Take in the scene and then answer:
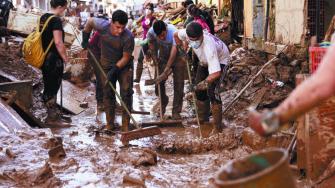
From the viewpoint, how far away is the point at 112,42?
771cm

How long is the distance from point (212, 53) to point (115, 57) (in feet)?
5.41

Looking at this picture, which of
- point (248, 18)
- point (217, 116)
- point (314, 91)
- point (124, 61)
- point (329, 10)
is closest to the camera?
point (314, 91)

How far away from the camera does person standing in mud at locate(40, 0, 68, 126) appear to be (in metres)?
8.06

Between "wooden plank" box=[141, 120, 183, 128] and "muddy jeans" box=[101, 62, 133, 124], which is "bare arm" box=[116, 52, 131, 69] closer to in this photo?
"muddy jeans" box=[101, 62, 133, 124]

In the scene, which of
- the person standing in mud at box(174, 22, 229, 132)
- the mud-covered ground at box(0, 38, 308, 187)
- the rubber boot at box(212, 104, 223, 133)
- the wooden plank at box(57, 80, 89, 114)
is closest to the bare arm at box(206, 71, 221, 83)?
the person standing in mud at box(174, 22, 229, 132)

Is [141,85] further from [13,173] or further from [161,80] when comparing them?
[13,173]

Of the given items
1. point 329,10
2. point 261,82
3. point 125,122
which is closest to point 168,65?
point 125,122

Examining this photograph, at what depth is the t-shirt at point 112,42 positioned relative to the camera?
762cm

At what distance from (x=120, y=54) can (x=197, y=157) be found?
7.62ft

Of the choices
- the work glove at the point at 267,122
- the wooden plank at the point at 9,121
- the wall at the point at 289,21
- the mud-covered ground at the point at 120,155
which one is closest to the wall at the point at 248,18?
the wall at the point at 289,21

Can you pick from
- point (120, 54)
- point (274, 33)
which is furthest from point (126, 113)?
point (274, 33)

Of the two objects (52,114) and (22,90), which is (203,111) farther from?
(22,90)

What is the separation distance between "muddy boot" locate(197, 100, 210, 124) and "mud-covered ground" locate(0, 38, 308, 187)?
0.20 m

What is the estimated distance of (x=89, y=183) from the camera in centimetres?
527
